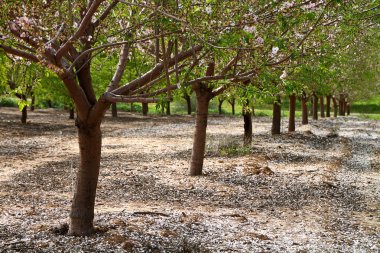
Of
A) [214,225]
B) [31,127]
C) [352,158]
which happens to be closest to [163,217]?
[214,225]

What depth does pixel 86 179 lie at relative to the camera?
27.3ft

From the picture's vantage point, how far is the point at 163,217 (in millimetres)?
10195

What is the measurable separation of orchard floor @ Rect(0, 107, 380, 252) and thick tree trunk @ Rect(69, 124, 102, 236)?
256 millimetres

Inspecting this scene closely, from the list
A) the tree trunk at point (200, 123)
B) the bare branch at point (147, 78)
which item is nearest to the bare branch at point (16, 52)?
the bare branch at point (147, 78)

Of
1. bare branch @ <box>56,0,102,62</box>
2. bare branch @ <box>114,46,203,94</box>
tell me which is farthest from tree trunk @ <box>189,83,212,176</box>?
bare branch @ <box>56,0,102,62</box>

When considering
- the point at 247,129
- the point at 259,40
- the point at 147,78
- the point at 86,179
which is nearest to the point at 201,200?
the point at 86,179

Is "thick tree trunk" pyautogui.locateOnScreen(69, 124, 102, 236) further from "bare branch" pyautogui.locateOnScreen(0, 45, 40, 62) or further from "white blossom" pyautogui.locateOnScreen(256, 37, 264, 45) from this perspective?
"white blossom" pyautogui.locateOnScreen(256, 37, 264, 45)

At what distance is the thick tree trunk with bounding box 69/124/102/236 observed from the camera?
323 inches

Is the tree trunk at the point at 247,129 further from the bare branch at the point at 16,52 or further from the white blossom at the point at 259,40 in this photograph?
the bare branch at the point at 16,52

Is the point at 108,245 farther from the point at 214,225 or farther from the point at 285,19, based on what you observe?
the point at 285,19

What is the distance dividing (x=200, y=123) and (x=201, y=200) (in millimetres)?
3058

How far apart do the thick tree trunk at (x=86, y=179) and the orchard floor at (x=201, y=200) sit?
26cm

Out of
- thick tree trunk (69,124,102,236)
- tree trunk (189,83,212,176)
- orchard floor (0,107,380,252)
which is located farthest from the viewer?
tree trunk (189,83,212,176)

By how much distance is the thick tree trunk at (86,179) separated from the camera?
8.20 metres
